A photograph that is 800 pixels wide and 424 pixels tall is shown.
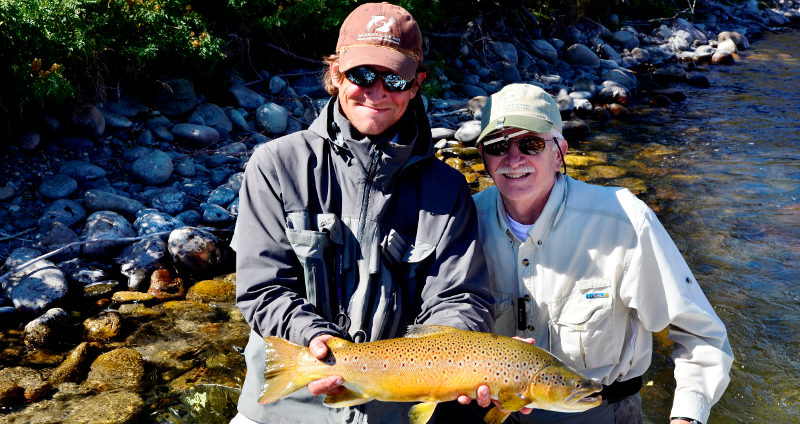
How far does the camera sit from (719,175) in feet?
34.3

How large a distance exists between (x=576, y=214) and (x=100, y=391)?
12.7ft

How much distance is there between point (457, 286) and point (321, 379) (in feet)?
2.43

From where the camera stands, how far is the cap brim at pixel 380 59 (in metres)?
3.11

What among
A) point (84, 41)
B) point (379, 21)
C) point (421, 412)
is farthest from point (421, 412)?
point (84, 41)

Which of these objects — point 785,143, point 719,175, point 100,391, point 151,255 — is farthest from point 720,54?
point 100,391

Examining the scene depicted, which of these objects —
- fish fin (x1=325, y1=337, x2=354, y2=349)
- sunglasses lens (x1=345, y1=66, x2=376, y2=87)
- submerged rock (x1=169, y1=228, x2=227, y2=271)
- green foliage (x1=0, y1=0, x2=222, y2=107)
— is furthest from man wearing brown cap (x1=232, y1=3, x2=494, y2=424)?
green foliage (x1=0, y1=0, x2=222, y2=107)

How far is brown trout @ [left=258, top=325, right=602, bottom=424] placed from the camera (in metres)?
2.79

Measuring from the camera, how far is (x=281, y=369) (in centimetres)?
282

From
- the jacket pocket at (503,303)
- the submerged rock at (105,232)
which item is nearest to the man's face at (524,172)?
the jacket pocket at (503,303)

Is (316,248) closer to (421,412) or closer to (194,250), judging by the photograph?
(421,412)

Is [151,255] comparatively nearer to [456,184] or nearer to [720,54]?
[456,184]

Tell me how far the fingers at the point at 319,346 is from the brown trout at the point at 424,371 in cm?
3

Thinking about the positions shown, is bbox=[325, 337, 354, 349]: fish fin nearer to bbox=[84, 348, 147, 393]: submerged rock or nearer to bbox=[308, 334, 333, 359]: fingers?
bbox=[308, 334, 333, 359]: fingers

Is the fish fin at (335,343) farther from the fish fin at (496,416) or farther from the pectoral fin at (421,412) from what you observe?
the fish fin at (496,416)
